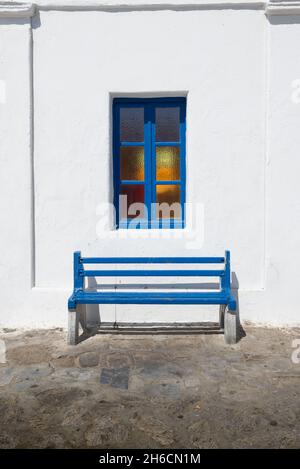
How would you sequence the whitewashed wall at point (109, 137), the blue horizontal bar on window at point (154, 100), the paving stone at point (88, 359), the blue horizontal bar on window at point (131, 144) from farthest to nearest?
the blue horizontal bar on window at point (131, 144)
the blue horizontal bar on window at point (154, 100)
the whitewashed wall at point (109, 137)
the paving stone at point (88, 359)

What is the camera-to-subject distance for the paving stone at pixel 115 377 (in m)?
2.93

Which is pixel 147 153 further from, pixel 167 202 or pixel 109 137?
pixel 167 202

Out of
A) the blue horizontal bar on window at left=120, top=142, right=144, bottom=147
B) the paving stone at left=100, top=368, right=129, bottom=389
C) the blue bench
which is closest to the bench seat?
the blue bench

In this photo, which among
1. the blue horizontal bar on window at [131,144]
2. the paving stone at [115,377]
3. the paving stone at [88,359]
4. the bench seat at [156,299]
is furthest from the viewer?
the blue horizontal bar on window at [131,144]

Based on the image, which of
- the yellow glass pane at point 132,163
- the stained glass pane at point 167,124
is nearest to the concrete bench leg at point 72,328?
the yellow glass pane at point 132,163

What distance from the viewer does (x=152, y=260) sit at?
13.4ft

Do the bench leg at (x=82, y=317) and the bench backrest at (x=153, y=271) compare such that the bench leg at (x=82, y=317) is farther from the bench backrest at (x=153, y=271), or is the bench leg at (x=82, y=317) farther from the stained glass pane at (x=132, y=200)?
the stained glass pane at (x=132, y=200)

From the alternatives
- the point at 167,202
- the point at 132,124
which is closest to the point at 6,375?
the point at 167,202

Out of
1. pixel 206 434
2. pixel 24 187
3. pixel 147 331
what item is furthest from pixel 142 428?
pixel 24 187

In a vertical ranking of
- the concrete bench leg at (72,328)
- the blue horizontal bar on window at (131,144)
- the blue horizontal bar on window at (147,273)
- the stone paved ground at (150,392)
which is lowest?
the stone paved ground at (150,392)

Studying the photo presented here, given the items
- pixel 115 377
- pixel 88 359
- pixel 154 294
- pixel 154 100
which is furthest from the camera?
pixel 154 100

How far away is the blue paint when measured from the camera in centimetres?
370

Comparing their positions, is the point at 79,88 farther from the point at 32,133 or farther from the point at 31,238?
the point at 31,238

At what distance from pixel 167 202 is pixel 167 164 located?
46 centimetres
